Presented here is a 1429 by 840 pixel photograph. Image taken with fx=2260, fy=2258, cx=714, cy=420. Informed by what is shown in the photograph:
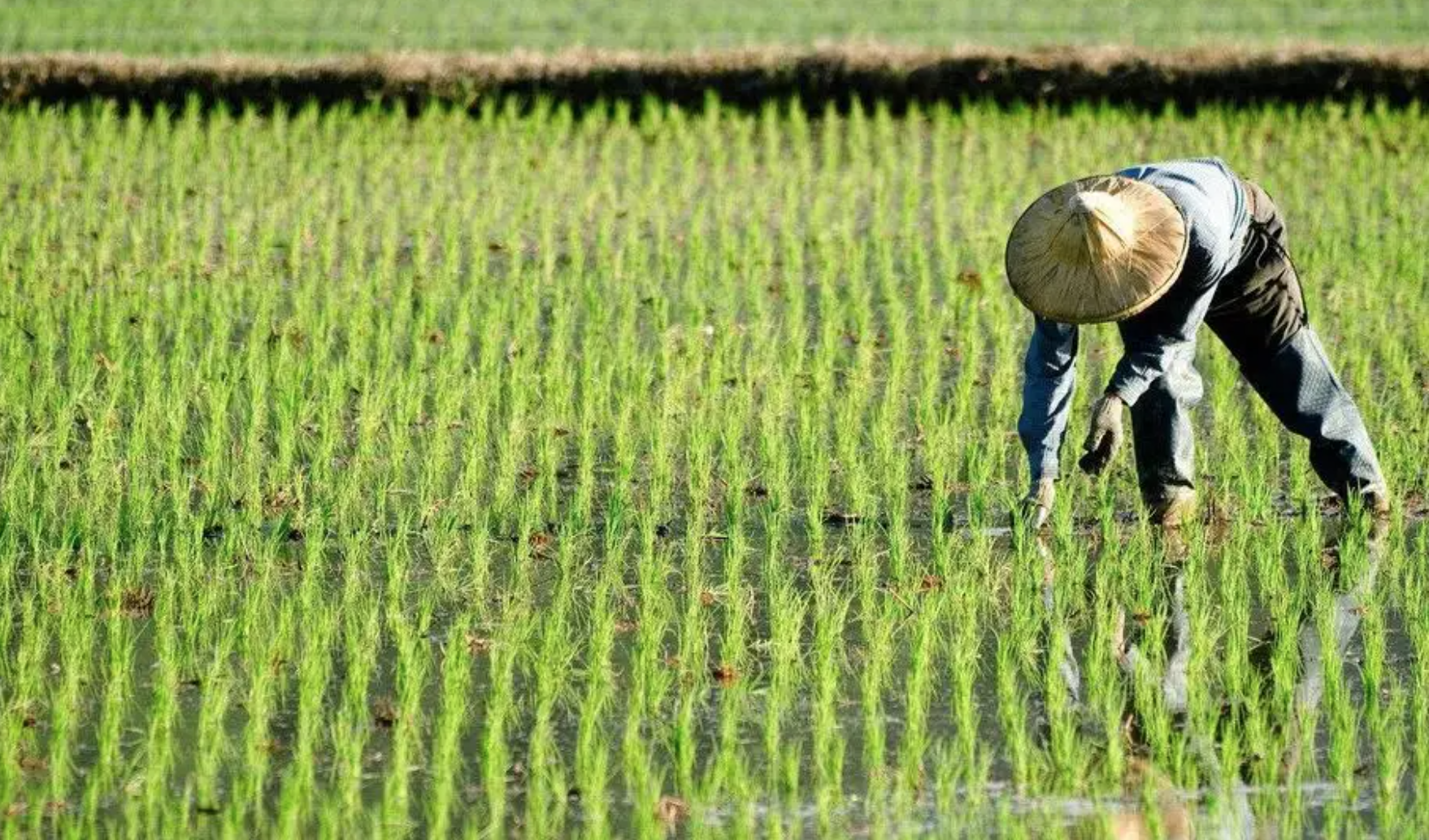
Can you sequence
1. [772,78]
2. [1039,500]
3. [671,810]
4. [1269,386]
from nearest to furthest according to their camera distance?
[671,810]
[1039,500]
[1269,386]
[772,78]

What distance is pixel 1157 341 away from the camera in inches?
198

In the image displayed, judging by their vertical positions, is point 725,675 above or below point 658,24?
below

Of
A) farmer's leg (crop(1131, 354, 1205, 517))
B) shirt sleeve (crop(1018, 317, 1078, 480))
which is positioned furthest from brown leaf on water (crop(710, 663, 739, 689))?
farmer's leg (crop(1131, 354, 1205, 517))

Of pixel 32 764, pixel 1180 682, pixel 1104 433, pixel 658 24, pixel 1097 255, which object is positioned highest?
pixel 658 24

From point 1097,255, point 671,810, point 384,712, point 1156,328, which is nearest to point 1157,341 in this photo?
point 1156,328

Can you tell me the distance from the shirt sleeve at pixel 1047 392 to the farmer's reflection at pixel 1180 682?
327 mm

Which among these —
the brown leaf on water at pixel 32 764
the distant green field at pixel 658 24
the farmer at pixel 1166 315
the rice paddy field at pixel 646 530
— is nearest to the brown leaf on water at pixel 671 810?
the rice paddy field at pixel 646 530

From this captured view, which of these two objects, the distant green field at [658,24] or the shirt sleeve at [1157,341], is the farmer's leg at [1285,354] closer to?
the shirt sleeve at [1157,341]

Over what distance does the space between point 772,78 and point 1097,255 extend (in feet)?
21.0

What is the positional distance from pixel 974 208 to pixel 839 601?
14.0 ft

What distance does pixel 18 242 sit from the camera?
859cm

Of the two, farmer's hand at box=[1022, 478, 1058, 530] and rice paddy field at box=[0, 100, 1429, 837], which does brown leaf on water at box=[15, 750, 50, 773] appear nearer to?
rice paddy field at box=[0, 100, 1429, 837]

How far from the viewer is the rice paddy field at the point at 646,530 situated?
13.6 feet

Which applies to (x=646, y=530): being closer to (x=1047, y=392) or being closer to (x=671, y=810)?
(x=1047, y=392)
